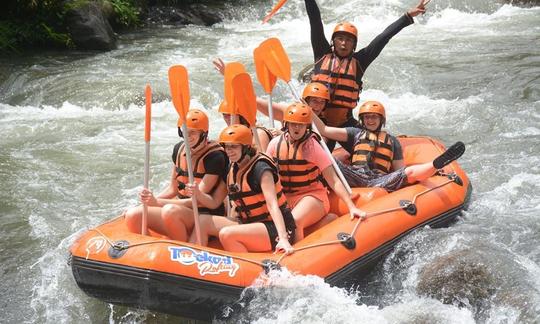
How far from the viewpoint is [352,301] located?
3.83m

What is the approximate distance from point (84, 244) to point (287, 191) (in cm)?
130

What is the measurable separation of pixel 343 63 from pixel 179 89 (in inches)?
62.5

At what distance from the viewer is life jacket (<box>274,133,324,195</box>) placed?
419 centimetres

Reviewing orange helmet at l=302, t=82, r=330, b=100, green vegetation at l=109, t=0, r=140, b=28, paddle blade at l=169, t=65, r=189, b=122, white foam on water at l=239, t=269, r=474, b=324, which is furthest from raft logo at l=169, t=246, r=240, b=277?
green vegetation at l=109, t=0, r=140, b=28

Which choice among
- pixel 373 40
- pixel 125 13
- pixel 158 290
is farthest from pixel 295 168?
pixel 125 13

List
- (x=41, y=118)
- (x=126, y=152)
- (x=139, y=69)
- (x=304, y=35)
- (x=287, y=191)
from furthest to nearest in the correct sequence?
(x=304, y=35) → (x=139, y=69) → (x=41, y=118) → (x=126, y=152) → (x=287, y=191)

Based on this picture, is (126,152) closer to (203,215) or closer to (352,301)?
(203,215)

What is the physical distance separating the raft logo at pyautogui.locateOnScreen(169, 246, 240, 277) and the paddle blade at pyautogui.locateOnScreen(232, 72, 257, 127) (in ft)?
3.64

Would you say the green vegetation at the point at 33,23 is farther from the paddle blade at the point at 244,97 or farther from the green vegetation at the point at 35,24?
the paddle blade at the point at 244,97

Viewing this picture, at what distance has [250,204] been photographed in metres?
3.95

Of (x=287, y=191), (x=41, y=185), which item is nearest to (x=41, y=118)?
(x=41, y=185)

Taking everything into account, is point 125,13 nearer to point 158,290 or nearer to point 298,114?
point 298,114

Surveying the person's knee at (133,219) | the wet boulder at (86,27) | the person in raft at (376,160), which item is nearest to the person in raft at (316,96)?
the person in raft at (376,160)

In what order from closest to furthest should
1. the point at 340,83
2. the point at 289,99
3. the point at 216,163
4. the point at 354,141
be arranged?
the point at 216,163 → the point at 354,141 → the point at 340,83 → the point at 289,99
